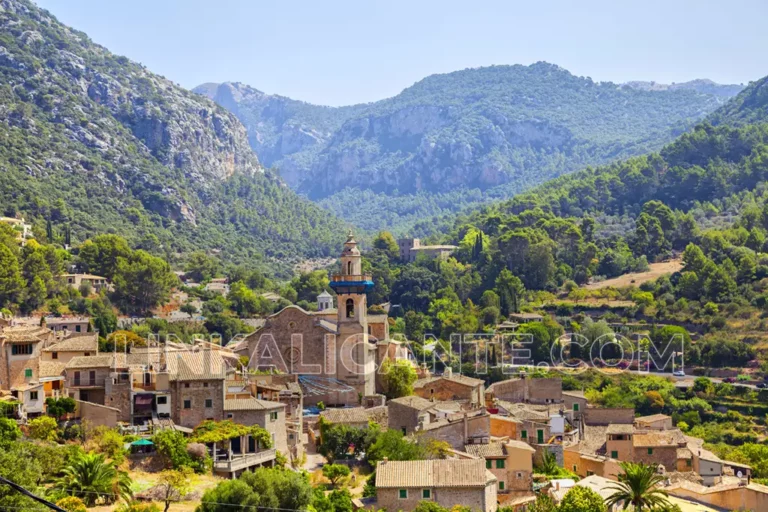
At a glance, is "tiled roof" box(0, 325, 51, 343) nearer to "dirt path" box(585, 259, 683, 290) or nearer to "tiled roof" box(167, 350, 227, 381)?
"tiled roof" box(167, 350, 227, 381)

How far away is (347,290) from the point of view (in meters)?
51.3

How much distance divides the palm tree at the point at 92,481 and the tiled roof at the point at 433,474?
8644 millimetres

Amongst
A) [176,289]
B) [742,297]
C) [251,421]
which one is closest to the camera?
[251,421]

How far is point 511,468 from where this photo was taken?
40.4 meters

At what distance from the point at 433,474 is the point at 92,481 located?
11315 mm

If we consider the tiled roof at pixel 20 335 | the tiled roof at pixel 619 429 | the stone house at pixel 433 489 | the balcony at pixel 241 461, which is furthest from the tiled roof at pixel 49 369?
the tiled roof at pixel 619 429

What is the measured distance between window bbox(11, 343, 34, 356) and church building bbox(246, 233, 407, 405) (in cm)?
1337

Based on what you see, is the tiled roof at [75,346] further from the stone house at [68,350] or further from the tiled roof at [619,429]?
the tiled roof at [619,429]

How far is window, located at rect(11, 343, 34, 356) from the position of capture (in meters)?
39.1

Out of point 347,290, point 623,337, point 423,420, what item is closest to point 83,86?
point 623,337

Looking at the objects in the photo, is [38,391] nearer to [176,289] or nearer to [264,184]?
[176,289]

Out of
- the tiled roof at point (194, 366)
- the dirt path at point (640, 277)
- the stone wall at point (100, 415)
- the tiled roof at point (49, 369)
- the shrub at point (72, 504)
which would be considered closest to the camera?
the shrub at point (72, 504)

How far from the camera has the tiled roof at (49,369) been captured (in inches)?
1570

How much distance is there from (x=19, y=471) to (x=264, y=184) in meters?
152
